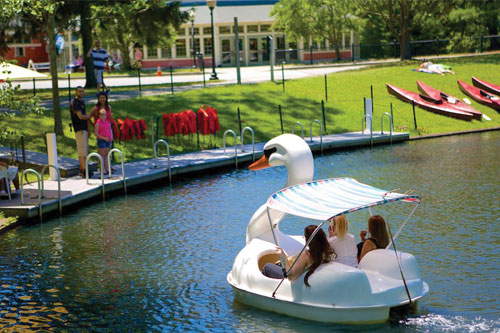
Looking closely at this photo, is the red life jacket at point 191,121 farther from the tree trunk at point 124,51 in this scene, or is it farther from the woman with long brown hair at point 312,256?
the tree trunk at point 124,51

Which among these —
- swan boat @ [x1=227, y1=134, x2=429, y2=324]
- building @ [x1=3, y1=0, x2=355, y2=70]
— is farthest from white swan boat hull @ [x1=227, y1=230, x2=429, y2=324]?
building @ [x1=3, y1=0, x2=355, y2=70]

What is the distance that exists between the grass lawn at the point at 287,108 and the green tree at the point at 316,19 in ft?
45.4

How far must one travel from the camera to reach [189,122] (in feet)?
91.5

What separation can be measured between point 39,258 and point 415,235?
7.20m

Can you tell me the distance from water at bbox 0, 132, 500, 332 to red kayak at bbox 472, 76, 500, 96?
52.8ft

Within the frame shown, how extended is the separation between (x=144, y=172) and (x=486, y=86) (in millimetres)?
22071

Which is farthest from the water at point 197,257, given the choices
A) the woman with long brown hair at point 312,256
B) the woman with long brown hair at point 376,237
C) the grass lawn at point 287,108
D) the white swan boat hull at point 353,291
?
the grass lawn at point 287,108

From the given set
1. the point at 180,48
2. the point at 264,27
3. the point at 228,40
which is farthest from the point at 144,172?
the point at 180,48

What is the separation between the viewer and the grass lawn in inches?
1094

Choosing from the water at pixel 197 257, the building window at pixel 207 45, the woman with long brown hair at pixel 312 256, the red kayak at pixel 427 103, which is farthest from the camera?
the building window at pixel 207 45

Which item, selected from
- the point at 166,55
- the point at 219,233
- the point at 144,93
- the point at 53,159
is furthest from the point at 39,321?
the point at 166,55

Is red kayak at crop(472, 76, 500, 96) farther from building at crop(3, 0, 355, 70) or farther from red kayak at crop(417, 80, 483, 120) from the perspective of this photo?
building at crop(3, 0, 355, 70)

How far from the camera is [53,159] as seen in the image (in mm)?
20484

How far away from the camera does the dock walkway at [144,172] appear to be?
18.1m
